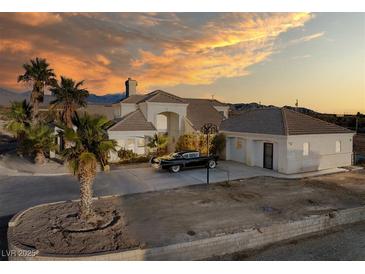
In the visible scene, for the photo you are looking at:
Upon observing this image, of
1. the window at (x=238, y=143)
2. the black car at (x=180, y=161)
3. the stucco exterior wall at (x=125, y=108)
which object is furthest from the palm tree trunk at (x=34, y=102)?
the window at (x=238, y=143)

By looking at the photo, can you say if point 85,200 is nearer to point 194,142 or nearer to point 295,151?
point 295,151

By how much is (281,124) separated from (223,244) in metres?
12.9

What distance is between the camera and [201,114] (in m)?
30.5

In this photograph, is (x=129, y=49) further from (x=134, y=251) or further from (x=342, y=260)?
(x=342, y=260)

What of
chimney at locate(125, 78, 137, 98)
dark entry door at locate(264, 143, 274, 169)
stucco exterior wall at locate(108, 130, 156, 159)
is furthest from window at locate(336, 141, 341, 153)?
chimney at locate(125, 78, 137, 98)

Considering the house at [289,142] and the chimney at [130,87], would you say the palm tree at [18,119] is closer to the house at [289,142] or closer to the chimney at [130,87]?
the chimney at [130,87]

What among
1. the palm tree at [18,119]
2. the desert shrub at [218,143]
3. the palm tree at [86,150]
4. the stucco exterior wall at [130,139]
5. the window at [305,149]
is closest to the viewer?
the palm tree at [86,150]

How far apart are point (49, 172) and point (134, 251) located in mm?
14041

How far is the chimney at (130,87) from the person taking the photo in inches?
1284

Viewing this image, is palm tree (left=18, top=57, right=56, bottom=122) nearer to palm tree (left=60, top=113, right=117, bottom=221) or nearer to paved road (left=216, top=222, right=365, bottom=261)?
palm tree (left=60, top=113, right=117, bottom=221)

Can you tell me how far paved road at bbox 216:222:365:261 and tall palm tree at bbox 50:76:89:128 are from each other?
2115cm

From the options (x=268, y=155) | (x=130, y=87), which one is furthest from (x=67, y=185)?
(x=130, y=87)

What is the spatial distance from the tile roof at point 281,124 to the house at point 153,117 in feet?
19.2
